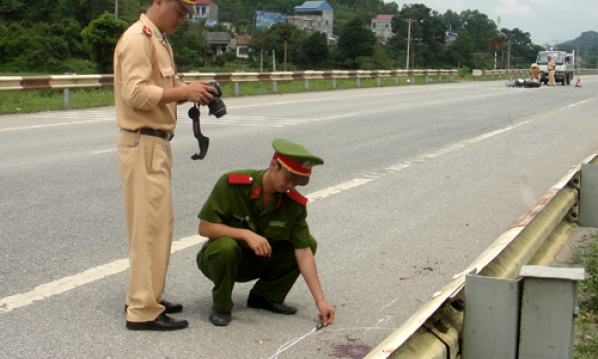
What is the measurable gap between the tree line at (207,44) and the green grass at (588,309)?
38.0 m

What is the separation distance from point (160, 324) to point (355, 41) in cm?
11830

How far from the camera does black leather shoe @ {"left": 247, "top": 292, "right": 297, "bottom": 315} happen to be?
4.11 metres

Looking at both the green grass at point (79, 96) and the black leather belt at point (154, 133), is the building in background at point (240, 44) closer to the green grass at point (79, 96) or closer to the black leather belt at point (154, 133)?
the green grass at point (79, 96)

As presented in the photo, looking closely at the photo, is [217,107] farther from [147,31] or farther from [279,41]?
[279,41]

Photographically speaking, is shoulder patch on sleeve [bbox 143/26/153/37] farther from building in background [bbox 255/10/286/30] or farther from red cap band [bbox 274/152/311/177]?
building in background [bbox 255/10/286/30]

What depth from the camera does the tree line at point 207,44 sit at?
68500 millimetres

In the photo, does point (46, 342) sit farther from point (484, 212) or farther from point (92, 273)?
point (484, 212)

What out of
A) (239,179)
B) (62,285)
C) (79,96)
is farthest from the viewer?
(79,96)

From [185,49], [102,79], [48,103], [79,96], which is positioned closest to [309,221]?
[48,103]

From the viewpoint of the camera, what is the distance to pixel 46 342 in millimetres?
3520

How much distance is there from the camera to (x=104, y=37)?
59.5m

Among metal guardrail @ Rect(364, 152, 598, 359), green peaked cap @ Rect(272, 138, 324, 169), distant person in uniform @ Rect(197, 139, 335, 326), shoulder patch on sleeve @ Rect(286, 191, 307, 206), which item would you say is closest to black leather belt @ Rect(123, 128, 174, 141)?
distant person in uniform @ Rect(197, 139, 335, 326)

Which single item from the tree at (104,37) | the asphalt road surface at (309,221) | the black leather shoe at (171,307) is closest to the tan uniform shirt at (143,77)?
the black leather shoe at (171,307)

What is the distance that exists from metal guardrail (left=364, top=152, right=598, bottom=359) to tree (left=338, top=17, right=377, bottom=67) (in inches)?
4502
